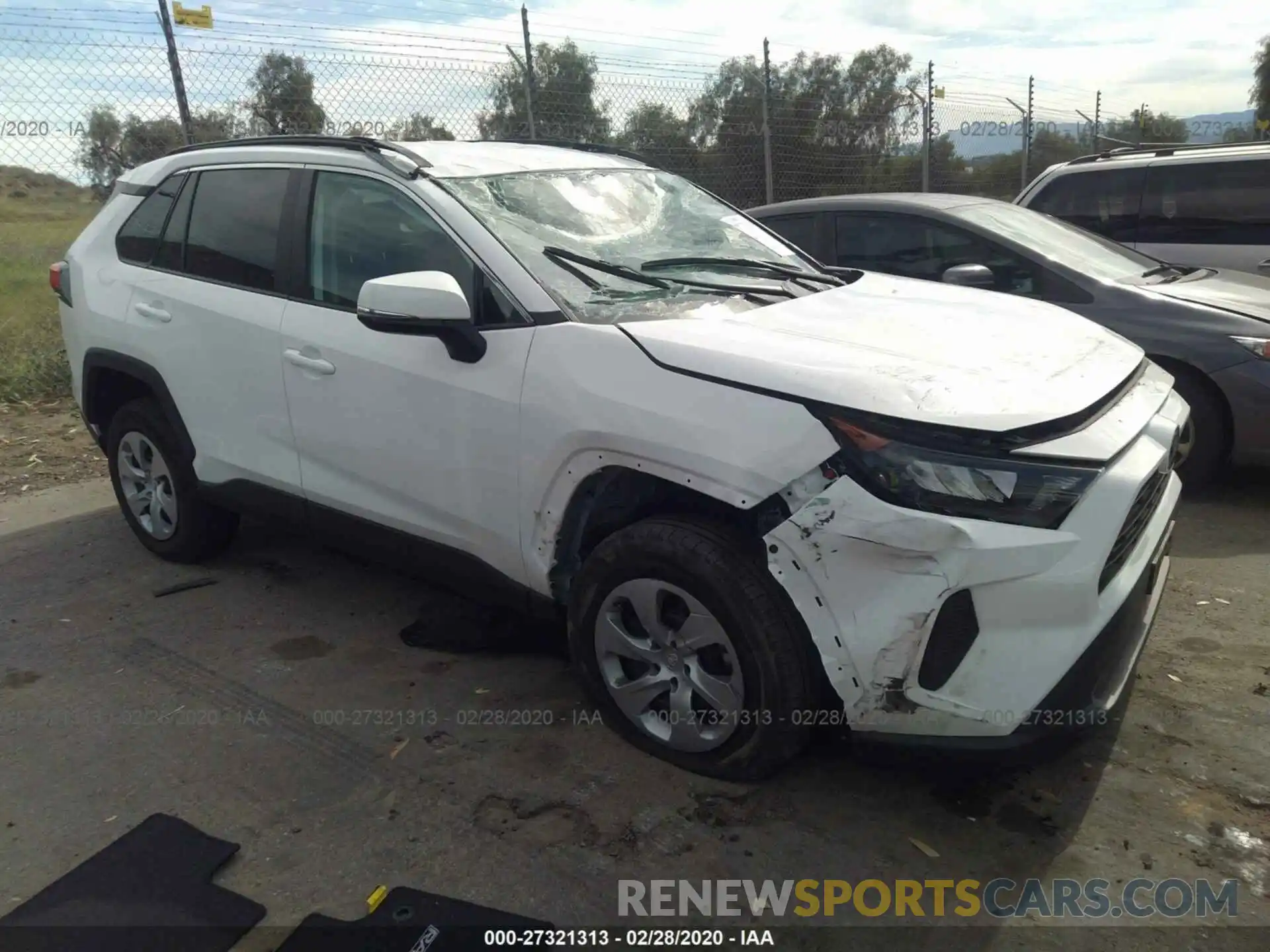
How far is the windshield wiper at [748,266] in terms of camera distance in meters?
3.33

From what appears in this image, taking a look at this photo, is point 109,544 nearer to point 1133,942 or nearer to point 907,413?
point 907,413

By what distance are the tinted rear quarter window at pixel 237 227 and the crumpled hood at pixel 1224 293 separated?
168 inches

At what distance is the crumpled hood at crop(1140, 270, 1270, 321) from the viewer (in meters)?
5.01

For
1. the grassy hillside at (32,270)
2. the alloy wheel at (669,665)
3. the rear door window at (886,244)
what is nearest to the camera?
the alloy wheel at (669,665)

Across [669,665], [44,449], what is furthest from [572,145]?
[44,449]

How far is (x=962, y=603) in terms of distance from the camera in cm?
228

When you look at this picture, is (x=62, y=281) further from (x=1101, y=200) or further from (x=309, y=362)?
(x=1101, y=200)

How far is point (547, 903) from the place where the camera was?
7.88ft

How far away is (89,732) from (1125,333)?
4903mm

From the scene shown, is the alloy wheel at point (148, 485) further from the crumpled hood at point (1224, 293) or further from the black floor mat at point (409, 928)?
the crumpled hood at point (1224, 293)

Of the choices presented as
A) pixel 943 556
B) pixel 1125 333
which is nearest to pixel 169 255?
pixel 943 556

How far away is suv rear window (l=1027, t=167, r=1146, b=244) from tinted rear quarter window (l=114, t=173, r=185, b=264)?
579 centimetres

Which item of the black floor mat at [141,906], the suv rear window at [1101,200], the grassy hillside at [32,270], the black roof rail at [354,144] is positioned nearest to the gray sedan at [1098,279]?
the suv rear window at [1101,200]

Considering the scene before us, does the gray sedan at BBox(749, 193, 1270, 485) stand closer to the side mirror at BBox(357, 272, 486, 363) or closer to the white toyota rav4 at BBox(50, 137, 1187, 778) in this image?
the white toyota rav4 at BBox(50, 137, 1187, 778)
